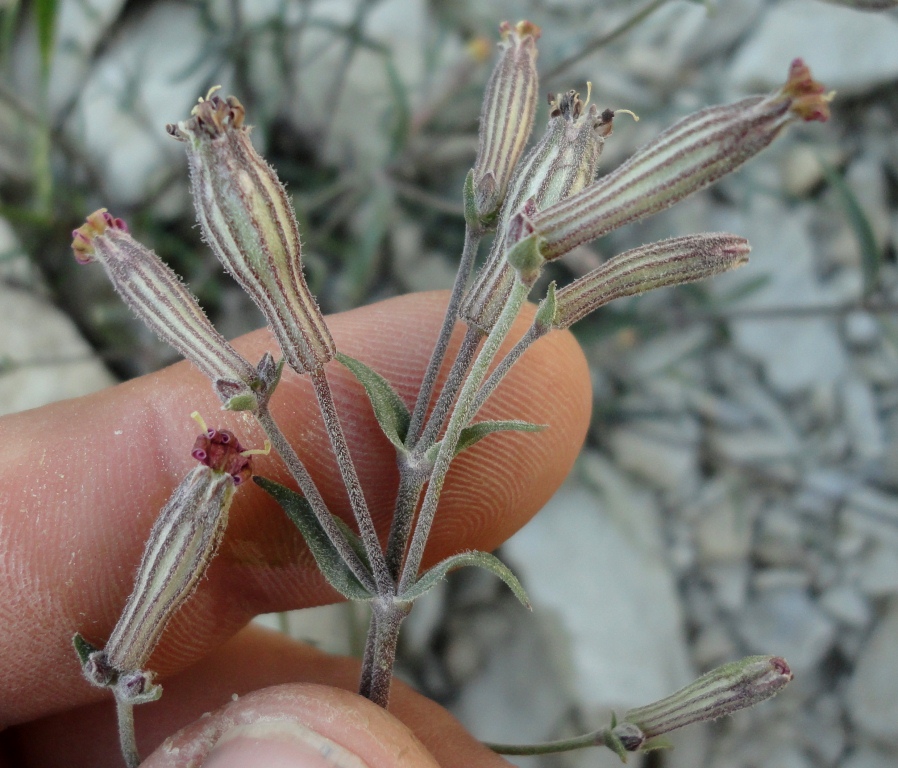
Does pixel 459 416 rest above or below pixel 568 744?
above

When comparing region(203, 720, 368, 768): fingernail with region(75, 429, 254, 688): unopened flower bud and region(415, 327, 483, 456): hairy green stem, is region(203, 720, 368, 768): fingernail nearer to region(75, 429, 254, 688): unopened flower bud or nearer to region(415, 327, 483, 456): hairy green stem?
region(75, 429, 254, 688): unopened flower bud

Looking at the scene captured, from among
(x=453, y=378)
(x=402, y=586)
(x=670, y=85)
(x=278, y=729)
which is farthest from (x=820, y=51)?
(x=278, y=729)

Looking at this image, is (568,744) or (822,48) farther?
(822,48)

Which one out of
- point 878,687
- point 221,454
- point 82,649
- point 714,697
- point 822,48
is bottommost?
point 878,687

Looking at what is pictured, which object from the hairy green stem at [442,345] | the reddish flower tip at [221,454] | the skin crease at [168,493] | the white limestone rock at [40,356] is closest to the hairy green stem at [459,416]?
the hairy green stem at [442,345]

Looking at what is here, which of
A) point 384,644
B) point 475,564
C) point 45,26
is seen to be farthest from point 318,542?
point 45,26

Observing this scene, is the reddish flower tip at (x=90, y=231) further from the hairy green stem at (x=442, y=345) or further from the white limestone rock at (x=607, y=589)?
the white limestone rock at (x=607, y=589)

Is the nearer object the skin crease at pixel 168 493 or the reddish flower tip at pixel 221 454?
the reddish flower tip at pixel 221 454

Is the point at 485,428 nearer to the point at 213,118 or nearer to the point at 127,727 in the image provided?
the point at 213,118
